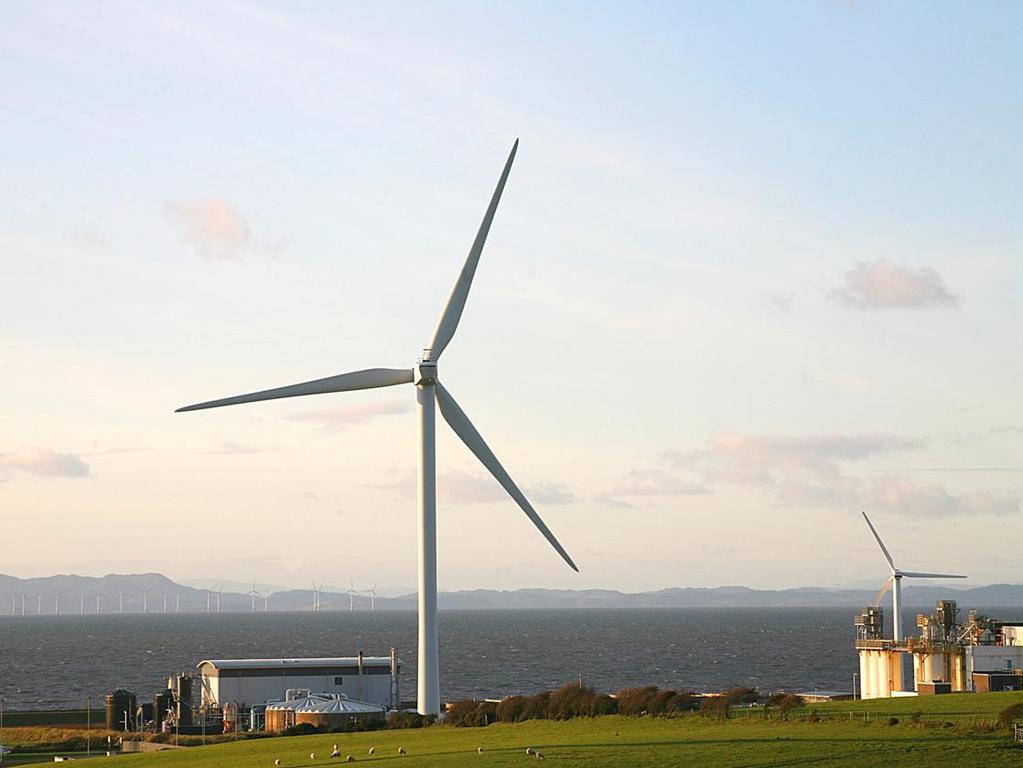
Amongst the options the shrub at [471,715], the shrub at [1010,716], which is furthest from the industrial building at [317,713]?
the shrub at [1010,716]

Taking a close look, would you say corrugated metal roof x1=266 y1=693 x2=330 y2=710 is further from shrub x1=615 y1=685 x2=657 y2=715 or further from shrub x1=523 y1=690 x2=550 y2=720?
shrub x1=615 y1=685 x2=657 y2=715

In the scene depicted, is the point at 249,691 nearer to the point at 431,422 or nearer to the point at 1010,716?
the point at 431,422

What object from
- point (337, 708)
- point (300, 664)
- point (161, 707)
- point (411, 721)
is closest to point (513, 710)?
point (411, 721)

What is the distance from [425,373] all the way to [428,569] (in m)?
8.92

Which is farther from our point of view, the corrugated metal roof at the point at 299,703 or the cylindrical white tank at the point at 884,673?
the cylindrical white tank at the point at 884,673

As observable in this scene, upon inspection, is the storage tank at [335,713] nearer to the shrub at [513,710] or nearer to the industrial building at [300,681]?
the industrial building at [300,681]

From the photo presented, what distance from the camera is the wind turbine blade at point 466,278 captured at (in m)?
68.3

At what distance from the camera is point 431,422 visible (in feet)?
217

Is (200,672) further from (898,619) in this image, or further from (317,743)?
(898,619)

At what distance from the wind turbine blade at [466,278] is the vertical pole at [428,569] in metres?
4.17

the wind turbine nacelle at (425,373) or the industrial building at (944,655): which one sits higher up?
the wind turbine nacelle at (425,373)

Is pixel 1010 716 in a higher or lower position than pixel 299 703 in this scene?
higher

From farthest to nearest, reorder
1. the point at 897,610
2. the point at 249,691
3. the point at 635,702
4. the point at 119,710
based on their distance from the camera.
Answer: the point at 897,610 → the point at 249,691 → the point at 119,710 → the point at 635,702

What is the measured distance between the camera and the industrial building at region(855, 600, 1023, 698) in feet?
289
